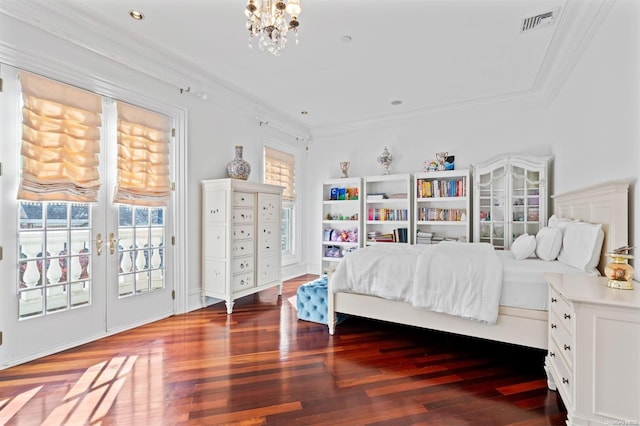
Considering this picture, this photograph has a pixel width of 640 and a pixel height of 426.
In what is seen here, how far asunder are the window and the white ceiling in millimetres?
1133

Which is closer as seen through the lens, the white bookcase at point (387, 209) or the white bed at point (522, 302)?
the white bed at point (522, 302)

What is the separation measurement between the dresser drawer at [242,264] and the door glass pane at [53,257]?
4.48ft

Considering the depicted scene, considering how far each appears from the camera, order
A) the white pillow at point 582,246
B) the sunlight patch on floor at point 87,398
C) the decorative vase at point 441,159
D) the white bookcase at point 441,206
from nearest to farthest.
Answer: the sunlight patch on floor at point 87,398, the white pillow at point 582,246, the white bookcase at point 441,206, the decorative vase at point 441,159

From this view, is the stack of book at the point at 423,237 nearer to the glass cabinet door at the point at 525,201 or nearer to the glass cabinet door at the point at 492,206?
the glass cabinet door at the point at 492,206

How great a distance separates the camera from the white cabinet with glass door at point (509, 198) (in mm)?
3887

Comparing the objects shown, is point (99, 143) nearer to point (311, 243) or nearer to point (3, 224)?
point (3, 224)

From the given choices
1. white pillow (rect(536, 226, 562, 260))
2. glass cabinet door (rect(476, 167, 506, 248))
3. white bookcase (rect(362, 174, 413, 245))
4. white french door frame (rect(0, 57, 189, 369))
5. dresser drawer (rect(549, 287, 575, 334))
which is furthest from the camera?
white bookcase (rect(362, 174, 413, 245))

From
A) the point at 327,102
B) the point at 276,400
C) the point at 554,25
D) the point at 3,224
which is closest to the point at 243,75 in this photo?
the point at 327,102

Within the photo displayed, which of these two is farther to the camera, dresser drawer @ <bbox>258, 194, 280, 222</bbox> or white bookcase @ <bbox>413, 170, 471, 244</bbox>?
white bookcase @ <bbox>413, 170, 471, 244</bbox>

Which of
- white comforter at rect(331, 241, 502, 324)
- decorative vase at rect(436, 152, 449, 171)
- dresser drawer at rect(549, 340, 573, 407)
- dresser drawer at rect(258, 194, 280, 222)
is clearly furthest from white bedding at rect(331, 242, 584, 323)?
decorative vase at rect(436, 152, 449, 171)

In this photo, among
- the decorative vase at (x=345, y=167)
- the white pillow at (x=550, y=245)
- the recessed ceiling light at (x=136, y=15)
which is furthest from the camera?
the decorative vase at (x=345, y=167)

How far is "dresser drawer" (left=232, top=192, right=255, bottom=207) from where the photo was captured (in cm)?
358

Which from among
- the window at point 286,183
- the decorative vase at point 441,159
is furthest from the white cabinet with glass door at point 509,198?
the window at point 286,183

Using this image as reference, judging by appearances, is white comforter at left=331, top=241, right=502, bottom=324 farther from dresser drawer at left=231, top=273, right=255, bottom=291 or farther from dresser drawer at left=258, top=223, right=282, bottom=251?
dresser drawer at left=258, top=223, right=282, bottom=251
